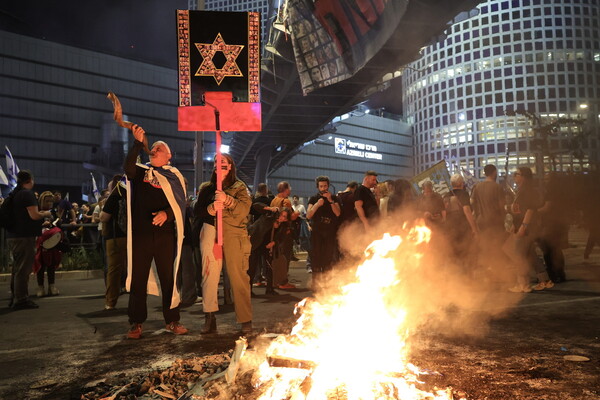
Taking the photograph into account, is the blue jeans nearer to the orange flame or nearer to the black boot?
the orange flame

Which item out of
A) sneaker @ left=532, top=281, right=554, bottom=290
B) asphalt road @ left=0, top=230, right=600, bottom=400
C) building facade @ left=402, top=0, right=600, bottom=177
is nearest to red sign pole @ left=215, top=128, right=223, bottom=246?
asphalt road @ left=0, top=230, right=600, bottom=400

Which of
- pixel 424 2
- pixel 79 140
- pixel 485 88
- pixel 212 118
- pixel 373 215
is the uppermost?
pixel 485 88

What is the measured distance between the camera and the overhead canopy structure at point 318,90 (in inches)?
488

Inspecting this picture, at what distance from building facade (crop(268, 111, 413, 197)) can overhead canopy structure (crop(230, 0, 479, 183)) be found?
30.1 metres

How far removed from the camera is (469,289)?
7957 mm

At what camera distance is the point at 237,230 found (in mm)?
5238

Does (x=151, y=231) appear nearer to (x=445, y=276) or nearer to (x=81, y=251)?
(x=445, y=276)

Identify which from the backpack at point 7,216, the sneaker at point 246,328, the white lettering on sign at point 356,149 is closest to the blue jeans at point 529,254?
the sneaker at point 246,328

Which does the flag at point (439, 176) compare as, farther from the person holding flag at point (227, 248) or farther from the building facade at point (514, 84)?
the building facade at point (514, 84)

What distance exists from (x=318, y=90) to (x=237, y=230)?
1566cm

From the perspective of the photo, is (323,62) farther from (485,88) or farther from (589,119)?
(589,119)

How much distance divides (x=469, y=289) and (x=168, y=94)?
55.5 metres

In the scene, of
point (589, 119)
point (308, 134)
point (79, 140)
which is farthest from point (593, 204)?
point (589, 119)

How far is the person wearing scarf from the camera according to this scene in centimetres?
499
